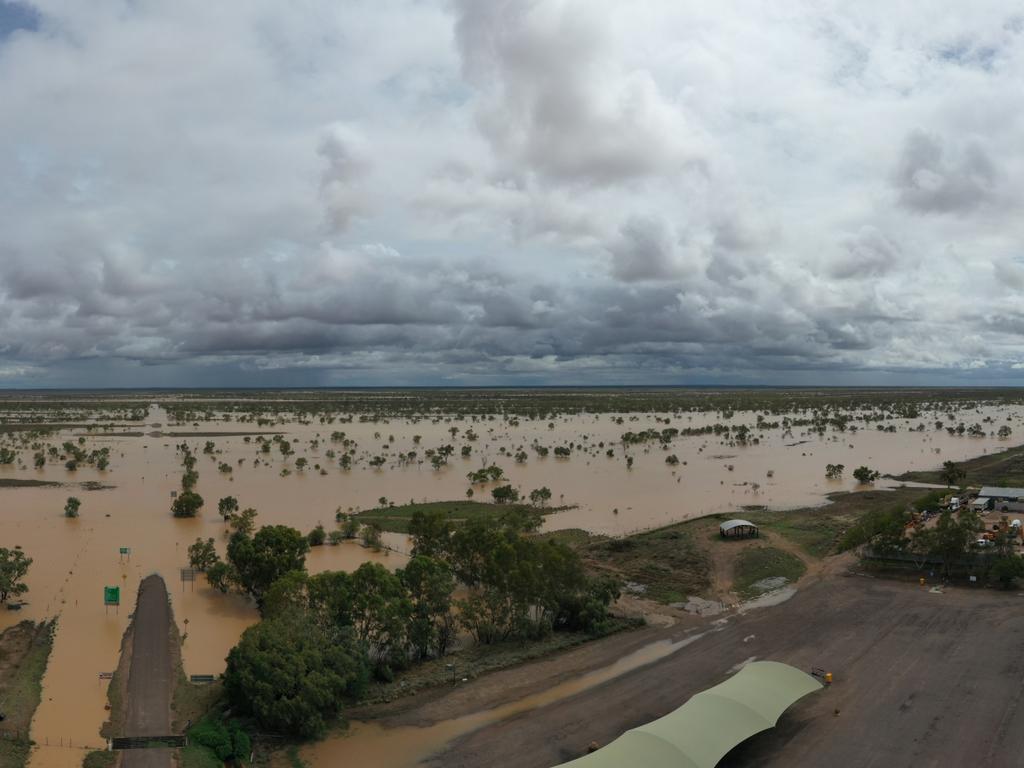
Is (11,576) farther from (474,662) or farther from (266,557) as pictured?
(474,662)

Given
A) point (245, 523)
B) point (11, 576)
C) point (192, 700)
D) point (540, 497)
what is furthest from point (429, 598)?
point (540, 497)

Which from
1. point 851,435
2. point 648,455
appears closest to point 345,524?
point 648,455

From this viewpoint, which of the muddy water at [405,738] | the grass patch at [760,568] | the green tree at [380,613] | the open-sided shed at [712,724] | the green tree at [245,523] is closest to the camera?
the open-sided shed at [712,724]

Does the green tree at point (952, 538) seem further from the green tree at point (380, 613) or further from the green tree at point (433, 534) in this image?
the green tree at point (380, 613)

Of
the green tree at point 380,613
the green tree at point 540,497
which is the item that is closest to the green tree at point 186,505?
the green tree at point 540,497

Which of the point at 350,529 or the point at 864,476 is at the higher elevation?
the point at 864,476

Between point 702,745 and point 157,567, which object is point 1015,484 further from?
point 157,567
